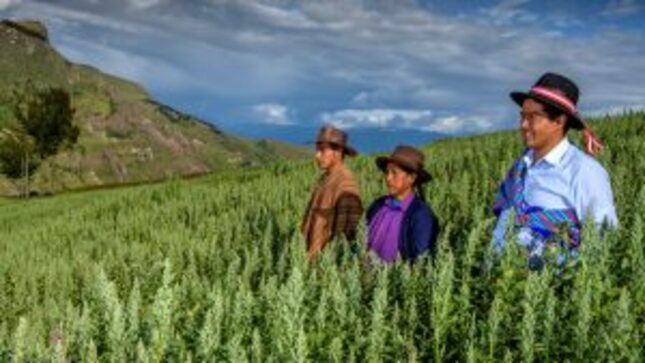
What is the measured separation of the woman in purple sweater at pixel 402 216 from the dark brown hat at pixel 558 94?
6.48ft

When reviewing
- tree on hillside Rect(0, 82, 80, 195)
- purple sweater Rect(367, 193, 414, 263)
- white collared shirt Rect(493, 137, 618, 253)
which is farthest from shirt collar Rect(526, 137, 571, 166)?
tree on hillside Rect(0, 82, 80, 195)

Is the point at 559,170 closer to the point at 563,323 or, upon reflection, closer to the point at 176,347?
the point at 563,323

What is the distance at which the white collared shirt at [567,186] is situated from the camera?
21.4ft

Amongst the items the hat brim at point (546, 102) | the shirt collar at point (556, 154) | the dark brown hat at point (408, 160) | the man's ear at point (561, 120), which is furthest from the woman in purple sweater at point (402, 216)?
the man's ear at point (561, 120)

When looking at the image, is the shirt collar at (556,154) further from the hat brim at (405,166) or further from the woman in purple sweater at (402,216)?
the hat brim at (405,166)

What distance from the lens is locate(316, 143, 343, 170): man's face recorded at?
10.3 metres

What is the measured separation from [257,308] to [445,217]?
6.37m

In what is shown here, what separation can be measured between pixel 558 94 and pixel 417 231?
2270 mm

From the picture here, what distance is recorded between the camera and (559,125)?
678cm

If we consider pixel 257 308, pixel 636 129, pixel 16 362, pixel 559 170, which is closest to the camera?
pixel 16 362

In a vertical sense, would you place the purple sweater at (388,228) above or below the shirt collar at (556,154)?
below

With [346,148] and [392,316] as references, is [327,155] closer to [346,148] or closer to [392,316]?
[346,148]

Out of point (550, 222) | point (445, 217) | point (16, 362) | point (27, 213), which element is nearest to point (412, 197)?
point (550, 222)

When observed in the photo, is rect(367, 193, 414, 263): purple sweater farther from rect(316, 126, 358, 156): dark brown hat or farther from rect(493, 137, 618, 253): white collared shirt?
rect(493, 137, 618, 253): white collared shirt
